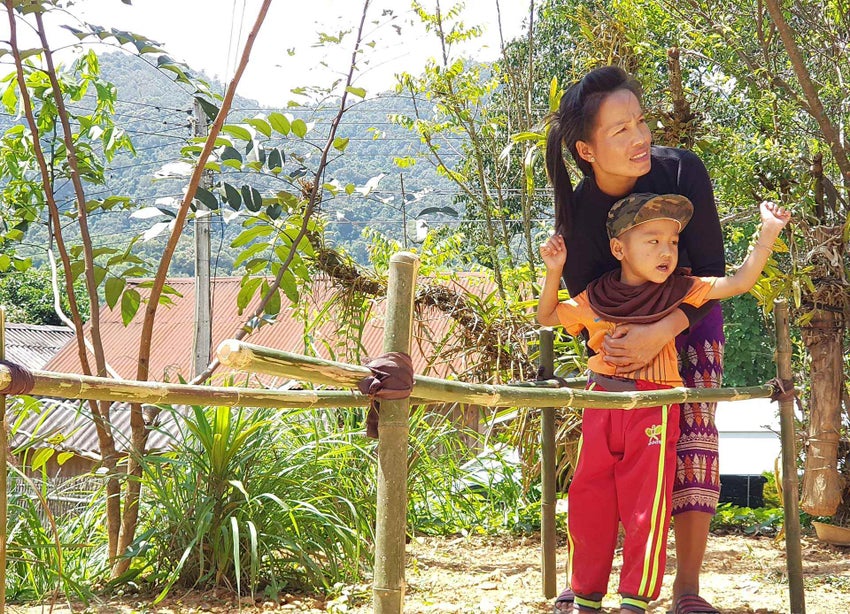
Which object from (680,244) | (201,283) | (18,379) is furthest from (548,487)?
(201,283)

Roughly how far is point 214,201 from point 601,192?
1219mm

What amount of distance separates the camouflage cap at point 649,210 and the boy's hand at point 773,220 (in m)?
0.19

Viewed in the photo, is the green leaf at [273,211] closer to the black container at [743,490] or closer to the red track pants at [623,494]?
the red track pants at [623,494]

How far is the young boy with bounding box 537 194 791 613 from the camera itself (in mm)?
2330

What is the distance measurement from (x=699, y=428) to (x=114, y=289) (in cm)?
188

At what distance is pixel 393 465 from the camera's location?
180 cm

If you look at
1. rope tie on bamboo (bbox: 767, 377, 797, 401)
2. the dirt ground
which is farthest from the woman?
the dirt ground

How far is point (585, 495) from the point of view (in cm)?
246

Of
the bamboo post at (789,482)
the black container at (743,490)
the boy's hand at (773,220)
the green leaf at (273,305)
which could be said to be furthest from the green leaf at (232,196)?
the black container at (743,490)

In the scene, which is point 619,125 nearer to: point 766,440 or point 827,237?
point 827,237

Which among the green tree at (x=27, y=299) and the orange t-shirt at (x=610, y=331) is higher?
the green tree at (x=27, y=299)

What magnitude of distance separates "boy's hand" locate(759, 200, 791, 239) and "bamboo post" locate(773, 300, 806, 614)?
54cm

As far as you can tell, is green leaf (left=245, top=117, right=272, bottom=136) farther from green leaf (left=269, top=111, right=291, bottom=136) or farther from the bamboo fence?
the bamboo fence

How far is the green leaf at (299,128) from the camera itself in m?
2.99
